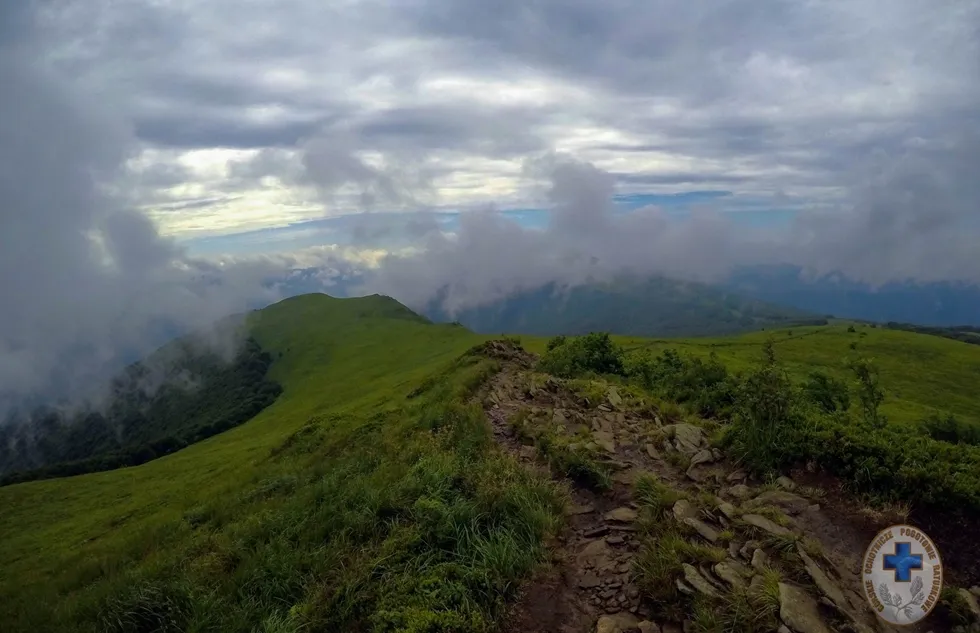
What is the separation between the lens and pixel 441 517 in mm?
10617

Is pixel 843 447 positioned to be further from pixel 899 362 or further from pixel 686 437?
pixel 899 362

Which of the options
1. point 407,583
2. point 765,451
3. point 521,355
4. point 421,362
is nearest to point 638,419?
point 765,451

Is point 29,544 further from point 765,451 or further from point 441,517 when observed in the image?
point 765,451

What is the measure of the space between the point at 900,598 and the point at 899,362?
94.3m

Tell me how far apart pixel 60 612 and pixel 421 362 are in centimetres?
9681

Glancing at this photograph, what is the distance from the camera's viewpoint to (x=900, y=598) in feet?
26.8

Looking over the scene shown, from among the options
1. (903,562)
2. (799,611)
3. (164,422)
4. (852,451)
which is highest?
(852,451)

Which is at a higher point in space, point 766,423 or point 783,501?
point 766,423

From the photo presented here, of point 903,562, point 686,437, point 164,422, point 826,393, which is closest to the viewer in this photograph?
point 903,562

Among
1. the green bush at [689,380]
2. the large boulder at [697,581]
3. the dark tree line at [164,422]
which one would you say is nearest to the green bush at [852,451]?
the green bush at [689,380]

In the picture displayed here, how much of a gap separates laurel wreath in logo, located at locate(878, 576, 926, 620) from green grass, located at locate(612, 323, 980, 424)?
146 ft

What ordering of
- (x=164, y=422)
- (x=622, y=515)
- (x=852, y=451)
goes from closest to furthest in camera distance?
(x=622, y=515) → (x=852, y=451) → (x=164, y=422)

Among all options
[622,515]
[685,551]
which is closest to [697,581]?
[685,551]
